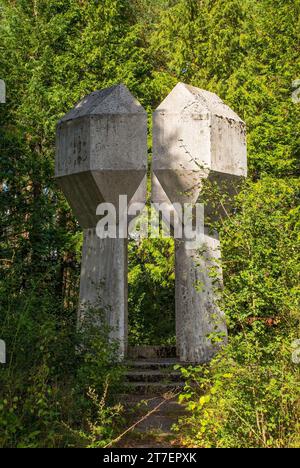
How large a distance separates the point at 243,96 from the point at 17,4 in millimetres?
6360

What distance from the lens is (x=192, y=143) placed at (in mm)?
7715

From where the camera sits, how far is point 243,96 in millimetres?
13867

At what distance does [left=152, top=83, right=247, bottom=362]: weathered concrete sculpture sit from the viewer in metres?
7.70

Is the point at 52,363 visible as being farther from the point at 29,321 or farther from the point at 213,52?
the point at 213,52

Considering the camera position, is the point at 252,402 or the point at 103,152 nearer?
the point at 252,402

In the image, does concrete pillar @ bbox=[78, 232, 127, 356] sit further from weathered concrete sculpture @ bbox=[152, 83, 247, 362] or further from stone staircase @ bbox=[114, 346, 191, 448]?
weathered concrete sculpture @ bbox=[152, 83, 247, 362]

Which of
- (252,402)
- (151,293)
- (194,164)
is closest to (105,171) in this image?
(194,164)

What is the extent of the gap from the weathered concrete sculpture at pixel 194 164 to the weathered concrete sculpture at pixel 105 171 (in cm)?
31

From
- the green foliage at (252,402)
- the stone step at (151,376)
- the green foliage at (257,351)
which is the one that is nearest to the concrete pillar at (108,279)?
the stone step at (151,376)

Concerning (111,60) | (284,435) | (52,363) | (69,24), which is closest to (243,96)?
(111,60)

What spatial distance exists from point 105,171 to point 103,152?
0.24m

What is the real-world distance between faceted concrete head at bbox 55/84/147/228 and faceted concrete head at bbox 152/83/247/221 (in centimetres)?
24

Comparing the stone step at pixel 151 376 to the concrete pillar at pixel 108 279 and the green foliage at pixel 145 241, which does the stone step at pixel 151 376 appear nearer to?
the green foliage at pixel 145 241

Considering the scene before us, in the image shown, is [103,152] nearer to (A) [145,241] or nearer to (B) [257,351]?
(B) [257,351]
